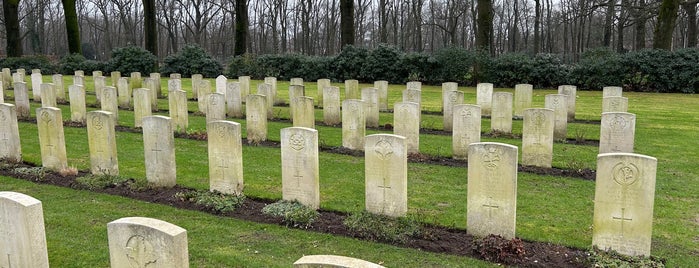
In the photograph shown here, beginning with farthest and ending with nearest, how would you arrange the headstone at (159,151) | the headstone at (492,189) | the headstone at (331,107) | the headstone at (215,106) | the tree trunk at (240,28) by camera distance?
1. the tree trunk at (240,28)
2. the headstone at (331,107)
3. the headstone at (215,106)
4. the headstone at (159,151)
5. the headstone at (492,189)

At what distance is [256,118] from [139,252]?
28.6 feet

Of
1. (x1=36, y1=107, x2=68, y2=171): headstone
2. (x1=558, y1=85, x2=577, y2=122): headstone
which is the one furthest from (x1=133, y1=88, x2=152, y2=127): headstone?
(x1=558, y1=85, x2=577, y2=122): headstone

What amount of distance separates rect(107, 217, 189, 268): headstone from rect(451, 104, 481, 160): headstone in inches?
299

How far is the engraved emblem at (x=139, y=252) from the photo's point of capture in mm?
4055

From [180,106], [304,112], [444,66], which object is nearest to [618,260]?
[304,112]

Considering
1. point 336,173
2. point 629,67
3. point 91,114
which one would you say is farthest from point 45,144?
point 629,67

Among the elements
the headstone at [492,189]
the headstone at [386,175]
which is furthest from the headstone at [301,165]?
the headstone at [492,189]

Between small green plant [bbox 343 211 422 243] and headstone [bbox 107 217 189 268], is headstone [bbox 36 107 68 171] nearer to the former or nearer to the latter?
small green plant [bbox 343 211 422 243]

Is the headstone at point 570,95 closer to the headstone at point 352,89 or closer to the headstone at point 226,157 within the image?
the headstone at point 352,89

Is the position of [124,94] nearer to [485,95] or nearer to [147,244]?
[485,95]

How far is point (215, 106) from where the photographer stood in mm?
13875

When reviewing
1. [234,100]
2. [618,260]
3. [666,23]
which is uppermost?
[666,23]

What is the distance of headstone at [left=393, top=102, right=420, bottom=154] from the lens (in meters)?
11.2

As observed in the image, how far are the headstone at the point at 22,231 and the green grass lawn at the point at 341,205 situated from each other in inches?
42.0
